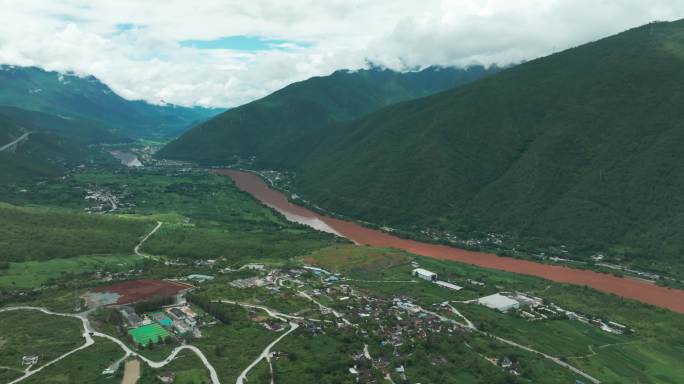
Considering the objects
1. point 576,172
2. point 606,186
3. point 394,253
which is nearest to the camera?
point 394,253

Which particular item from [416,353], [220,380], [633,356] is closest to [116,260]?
[220,380]

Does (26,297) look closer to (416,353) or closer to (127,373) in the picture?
(127,373)

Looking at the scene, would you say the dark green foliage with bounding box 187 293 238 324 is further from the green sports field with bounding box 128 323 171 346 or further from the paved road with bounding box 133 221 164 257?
the paved road with bounding box 133 221 164 257

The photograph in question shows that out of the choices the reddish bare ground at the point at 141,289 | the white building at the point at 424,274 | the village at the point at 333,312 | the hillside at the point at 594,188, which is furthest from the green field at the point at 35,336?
the hillside at the point at 594,188

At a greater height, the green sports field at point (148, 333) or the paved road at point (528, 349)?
the paved road at point (528, 349)

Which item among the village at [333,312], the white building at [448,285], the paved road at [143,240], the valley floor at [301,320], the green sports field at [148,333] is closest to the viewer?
the valley floor at [301,320]

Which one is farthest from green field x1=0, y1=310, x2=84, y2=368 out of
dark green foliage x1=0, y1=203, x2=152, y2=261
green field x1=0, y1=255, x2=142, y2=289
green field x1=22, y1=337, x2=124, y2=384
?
dark green foliage x1=0, y1=203, x2=152, y2=261

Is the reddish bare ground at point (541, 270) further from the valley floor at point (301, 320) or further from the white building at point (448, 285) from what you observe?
the white building at point (448, 285)

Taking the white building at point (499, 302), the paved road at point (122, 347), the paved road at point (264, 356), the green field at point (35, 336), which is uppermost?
the white building at point (499, 302)
